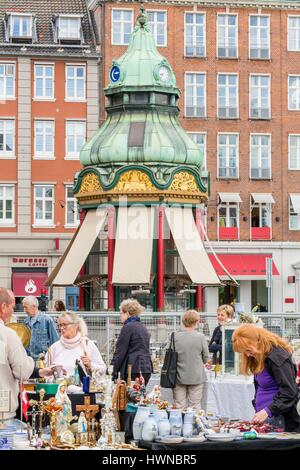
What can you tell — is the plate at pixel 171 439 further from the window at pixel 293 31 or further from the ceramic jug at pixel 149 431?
the window at pixel 293 31

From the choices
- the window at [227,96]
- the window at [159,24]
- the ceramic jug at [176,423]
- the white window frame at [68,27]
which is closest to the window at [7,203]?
the white window frame at [68,27]

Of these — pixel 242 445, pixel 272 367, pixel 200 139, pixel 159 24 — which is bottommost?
pixel 242 445

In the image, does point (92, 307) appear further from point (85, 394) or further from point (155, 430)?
point (155, 430)

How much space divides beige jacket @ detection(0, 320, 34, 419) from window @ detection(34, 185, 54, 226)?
142ft

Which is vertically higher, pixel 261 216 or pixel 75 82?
pixel 75 82

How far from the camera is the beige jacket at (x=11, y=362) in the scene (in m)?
10.8

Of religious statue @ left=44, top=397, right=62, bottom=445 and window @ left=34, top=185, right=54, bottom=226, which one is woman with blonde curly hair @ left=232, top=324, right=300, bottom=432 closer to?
religious statue @ left=44, top=397, right=62, bottom=445

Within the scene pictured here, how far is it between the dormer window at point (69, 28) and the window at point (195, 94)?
5.04 meters

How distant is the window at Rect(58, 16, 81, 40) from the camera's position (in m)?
55.8

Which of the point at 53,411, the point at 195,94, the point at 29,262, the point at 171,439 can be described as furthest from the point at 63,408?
the point at 195,94

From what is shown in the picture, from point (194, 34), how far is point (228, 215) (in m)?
7.96

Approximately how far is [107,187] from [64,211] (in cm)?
2610

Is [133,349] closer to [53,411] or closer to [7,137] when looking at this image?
[53,411]

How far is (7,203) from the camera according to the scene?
5378 cm
